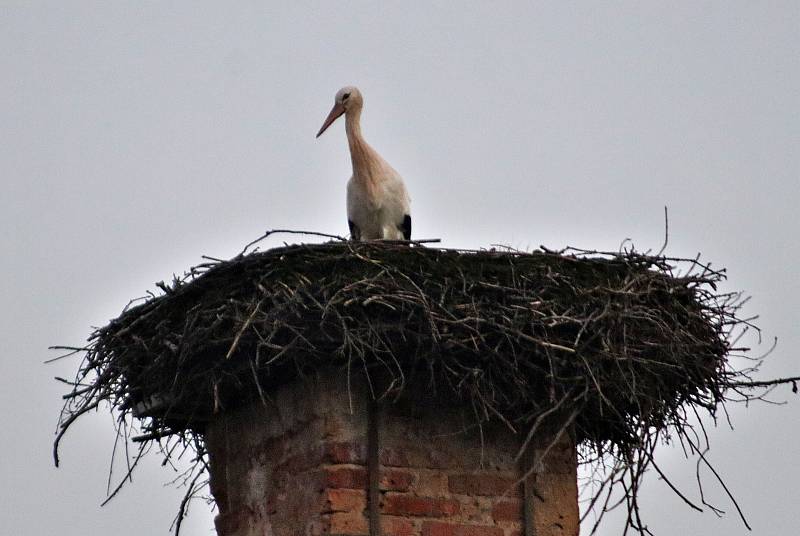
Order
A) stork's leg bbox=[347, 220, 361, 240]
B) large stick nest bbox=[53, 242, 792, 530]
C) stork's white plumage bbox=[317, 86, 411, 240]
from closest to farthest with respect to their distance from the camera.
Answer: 1. large stick nest bbox=[53, 242, 792, 530]
2. stork's white plumage bbox=[317, 86, 411, 240]
3. stork's leg bbox=[347, 220, 361, 240]

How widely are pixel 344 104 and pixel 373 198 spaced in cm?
72

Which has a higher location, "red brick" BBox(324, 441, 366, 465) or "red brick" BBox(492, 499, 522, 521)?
"red brick" BBox(324, 441, 366, 465)

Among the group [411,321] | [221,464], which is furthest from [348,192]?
[411,321]

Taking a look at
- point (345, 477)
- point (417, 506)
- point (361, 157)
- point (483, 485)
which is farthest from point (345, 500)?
point (361, 157)

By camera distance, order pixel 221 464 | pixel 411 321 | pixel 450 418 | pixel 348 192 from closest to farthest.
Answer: pixel 411 321
pixel 450 418
pixel 221 464
pixel 348 192

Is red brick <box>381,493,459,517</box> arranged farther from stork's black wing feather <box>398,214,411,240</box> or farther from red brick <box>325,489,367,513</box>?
stork's black wing feather <box>398,214,411,240</box>

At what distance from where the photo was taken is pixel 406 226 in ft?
28.0

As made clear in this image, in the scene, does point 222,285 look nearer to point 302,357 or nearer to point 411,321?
point 302,357

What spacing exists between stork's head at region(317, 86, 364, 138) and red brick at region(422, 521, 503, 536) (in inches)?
128

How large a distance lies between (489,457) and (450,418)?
9.3 inches

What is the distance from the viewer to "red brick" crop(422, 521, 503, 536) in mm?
6090

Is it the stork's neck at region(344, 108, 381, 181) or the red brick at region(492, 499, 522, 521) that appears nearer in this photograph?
the red brick at region(492, 499, 522, 521)

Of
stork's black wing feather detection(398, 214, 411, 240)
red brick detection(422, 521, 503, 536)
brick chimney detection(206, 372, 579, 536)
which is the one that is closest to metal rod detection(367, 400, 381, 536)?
brick chimney detection(206, 372, 579, 536)

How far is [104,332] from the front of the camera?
6672 mm
